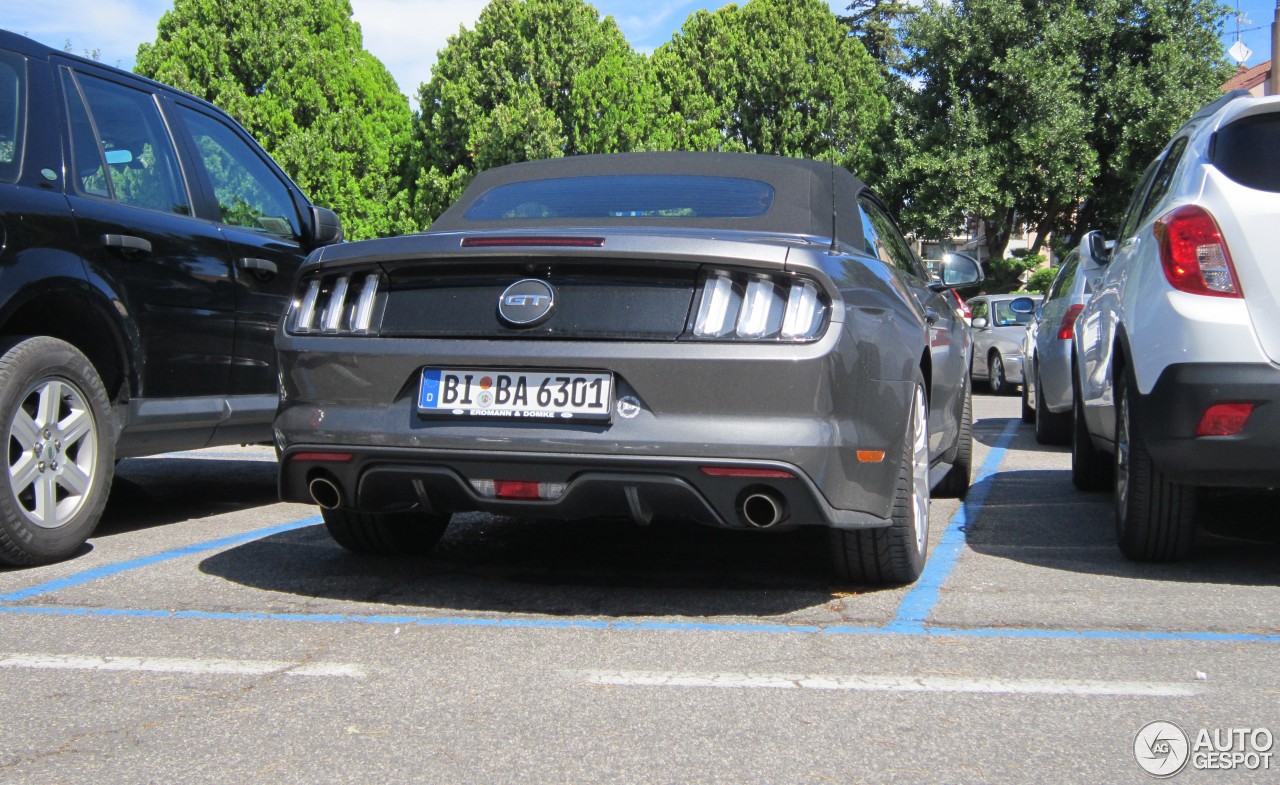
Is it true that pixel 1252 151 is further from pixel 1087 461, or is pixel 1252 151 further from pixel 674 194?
pixel 1087 461

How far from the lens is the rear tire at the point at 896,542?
4.38m

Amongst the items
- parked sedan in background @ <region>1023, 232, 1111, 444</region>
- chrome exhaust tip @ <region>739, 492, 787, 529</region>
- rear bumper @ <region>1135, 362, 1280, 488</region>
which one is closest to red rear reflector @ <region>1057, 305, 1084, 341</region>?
parked sedan in background @ <region>1023, 232, 1111, 444</region>

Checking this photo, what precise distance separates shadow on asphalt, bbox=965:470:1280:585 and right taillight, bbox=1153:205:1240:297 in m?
1.02

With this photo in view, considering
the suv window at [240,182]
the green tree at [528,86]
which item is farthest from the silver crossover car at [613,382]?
the green tree at [528,86]

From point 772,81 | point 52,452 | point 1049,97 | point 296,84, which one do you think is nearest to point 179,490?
point 52,452

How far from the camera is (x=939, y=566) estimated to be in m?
5.12

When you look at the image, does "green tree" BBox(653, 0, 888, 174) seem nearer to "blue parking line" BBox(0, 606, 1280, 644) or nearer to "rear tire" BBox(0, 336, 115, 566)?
"rear tire" BBox(0, 336, 115, 566)

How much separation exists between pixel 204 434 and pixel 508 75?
108 feet

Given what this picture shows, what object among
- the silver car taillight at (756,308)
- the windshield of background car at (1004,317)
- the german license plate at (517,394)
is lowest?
the windshield of background car at (1004,317)

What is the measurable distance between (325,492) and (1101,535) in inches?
132

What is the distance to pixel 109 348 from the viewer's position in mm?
5383

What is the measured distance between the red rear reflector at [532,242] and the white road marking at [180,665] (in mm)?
1282

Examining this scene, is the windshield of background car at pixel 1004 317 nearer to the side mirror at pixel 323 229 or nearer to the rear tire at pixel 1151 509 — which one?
the side mirror at pixel 323 229

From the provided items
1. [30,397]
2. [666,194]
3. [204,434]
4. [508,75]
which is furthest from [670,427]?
[508,75]
